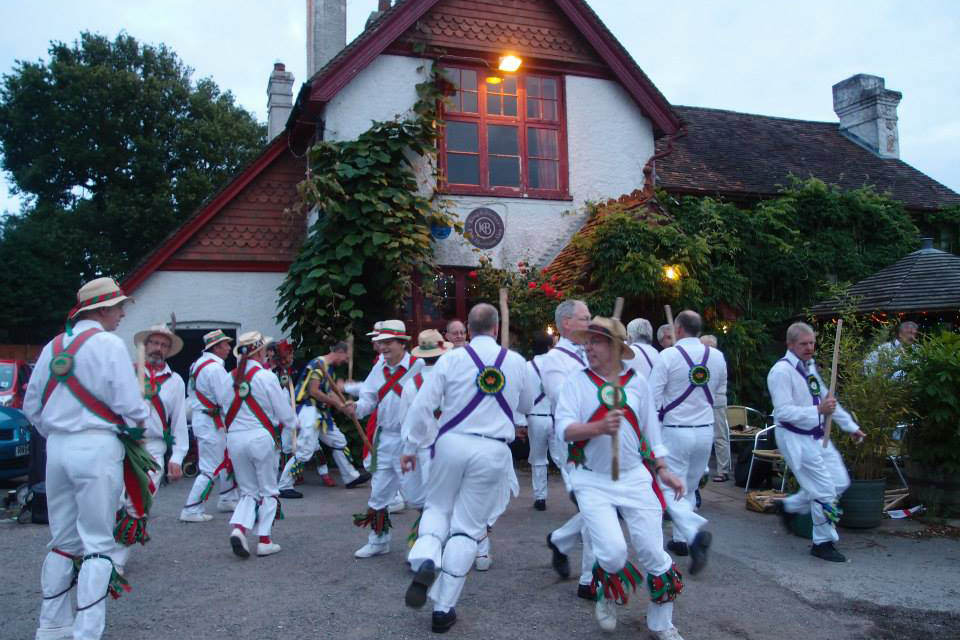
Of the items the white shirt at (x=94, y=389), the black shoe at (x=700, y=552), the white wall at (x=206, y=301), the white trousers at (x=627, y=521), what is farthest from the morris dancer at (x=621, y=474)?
the white wall at (x=206, y=301)

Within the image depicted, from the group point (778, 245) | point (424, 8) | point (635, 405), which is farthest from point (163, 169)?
point (635, 405)

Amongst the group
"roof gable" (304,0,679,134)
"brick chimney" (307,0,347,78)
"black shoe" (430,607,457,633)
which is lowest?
"black shoe" (430,607,457,633)

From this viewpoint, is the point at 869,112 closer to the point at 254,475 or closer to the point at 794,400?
the point at 794,400

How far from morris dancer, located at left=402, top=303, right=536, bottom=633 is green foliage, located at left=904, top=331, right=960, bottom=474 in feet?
15.5

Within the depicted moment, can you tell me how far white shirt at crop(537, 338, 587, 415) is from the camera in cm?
684

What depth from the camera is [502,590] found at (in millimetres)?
5516

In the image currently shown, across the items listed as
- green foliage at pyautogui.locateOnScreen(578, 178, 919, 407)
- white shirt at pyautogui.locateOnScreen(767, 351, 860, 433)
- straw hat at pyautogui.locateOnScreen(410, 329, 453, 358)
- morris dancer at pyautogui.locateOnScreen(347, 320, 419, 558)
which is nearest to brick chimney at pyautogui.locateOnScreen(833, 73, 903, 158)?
green foliage at pyautogui.locateOnScreen(578, 178, 919, 407)

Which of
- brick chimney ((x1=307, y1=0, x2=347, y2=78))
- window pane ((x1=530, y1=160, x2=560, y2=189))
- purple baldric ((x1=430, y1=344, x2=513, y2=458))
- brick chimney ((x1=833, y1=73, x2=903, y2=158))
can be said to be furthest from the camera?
brick chimney ((x1=833, y1=73, x2=903, y2=158))

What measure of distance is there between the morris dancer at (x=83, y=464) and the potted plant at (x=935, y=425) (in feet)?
23.5

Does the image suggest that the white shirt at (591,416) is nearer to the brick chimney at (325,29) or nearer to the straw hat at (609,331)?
the straw hat at (609,331)

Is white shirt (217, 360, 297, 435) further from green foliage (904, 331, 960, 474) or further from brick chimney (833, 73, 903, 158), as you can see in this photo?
brick chimney (833, 73, 903, 158)

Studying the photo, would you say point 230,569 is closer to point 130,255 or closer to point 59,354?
point 59,354

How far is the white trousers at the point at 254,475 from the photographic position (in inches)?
251

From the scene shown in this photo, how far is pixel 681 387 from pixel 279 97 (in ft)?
41.8
